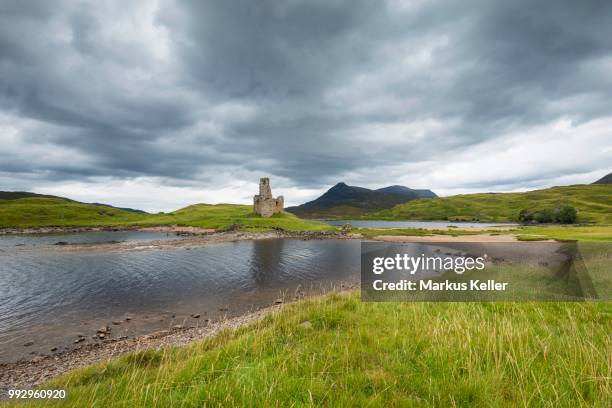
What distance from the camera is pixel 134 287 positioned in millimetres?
24000

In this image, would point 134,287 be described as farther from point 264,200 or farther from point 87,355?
point 264,200

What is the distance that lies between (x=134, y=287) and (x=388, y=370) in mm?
25965

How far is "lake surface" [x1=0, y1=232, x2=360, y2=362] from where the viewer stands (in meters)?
15.7

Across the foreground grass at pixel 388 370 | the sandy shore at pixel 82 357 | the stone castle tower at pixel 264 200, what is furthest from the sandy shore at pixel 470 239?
the sandy shore at pixel 82 357

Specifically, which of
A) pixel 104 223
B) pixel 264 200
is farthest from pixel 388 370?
pixel 104 223

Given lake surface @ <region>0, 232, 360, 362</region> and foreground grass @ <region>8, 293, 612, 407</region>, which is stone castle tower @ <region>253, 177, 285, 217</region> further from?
foreground grass @ <region>8, 293, 612, 407</region>

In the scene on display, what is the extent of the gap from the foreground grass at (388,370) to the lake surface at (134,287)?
921cm

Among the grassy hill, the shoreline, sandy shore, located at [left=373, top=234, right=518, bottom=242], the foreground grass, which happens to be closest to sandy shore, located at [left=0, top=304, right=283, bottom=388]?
the shoreline

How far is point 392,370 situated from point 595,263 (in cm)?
2324

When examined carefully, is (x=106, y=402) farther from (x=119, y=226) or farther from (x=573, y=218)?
(x=573, y=218)

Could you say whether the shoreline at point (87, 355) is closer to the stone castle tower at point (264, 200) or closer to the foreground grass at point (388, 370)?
the foreground grass at point (388, 370)

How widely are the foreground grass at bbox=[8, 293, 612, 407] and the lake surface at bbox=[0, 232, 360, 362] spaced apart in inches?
363

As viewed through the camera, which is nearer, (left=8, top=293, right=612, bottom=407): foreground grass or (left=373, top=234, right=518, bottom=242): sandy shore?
(left=8, top=293, right=612, bottom=407): foreground grass

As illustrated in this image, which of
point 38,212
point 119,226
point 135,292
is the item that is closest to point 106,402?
point 135,292
